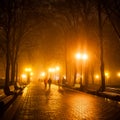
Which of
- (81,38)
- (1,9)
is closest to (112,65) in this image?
(81,38)

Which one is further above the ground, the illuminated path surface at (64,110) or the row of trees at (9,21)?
the row of trees at (9,21)

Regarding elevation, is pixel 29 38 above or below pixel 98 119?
above

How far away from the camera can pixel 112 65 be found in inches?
3068

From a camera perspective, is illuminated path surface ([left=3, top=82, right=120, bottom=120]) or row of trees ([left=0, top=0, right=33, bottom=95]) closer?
illuminated path surface ([left=3, top=82, right=120, bottom=120])

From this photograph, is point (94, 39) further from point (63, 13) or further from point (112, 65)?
point (112, 65)

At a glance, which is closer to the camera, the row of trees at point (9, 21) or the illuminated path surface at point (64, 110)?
the illuminated path surface at point (64, 110)

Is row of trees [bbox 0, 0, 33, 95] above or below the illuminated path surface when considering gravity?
above

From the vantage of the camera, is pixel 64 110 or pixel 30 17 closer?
pixel 64 110

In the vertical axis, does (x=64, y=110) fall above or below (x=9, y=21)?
below

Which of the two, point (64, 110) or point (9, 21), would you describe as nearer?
point (64, 110)

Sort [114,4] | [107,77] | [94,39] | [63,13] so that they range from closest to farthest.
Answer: [114,4]
[63,13]
[94,39]
[107,77]

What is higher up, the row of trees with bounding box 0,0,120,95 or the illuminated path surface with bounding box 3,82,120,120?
the row of trees with bounding box 0,0,120,95

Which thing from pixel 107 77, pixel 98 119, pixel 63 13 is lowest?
pixel 98 119

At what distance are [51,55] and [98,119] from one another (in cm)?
7880
